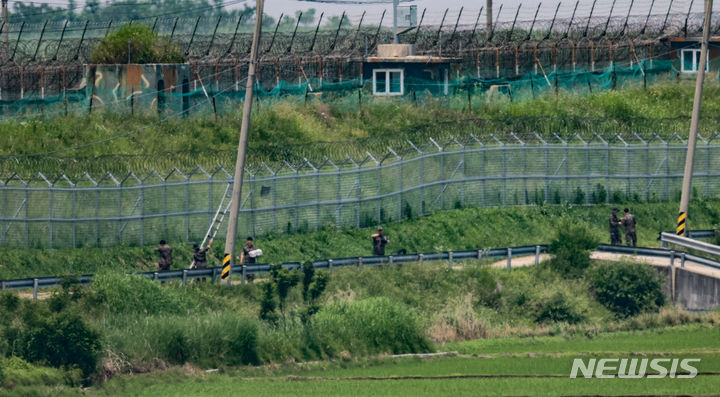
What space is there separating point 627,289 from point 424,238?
9.95 meters

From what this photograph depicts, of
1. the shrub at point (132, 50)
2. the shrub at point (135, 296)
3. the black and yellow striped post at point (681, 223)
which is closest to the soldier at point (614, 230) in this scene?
the black and yellow striped post at point (681, 223)

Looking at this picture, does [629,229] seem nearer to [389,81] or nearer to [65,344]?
[389,81]

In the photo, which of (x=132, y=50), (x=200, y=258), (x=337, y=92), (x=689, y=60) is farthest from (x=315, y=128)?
(x=689, y=60)

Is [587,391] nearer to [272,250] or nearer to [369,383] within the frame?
[369,383]

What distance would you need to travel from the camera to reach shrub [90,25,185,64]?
57094 mm

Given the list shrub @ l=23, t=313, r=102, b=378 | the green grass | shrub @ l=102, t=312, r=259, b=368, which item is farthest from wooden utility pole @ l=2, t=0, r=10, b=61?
the green grass

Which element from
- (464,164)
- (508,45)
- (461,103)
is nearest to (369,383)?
(464,164)

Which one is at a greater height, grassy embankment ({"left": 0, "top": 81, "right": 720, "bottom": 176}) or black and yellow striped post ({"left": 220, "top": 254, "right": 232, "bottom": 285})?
grassy embankment ({"left": 0, "top": 81, "right": 720, "bottom": 176})

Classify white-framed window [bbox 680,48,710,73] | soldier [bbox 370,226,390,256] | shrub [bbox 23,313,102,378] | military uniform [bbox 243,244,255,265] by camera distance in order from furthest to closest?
white-framed window [bbox 680,48,710,73], soldier [bbox 370,226,390,256], military uniform [bbox 243,244,255,265], shrub [bbox 23,313,102,378]

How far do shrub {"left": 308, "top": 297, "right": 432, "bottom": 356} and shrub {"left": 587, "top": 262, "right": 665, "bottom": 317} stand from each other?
328 inches

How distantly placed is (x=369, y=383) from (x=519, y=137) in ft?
90.1

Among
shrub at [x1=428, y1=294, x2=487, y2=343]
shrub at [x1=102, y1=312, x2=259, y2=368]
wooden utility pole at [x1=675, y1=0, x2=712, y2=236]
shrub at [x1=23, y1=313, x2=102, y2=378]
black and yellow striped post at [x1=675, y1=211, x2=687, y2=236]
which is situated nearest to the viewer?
shrub at [x1=23, y1=313, x2=102, y2=378]

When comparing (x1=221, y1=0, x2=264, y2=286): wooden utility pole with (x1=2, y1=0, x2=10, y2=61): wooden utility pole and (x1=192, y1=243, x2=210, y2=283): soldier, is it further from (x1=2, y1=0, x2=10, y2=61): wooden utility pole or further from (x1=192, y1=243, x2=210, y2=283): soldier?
(x1=2, y1=0, x2=10, y2=61): wooden utility pole

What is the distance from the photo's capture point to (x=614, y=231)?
47.1m
